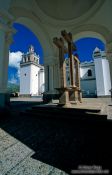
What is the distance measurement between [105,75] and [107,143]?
22294 mm

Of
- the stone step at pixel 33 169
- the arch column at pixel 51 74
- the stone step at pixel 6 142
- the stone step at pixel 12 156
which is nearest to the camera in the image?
the stone step at pixel 33 169

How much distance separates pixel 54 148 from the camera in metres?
1.86

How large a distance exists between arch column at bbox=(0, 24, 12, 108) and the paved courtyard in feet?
4.61

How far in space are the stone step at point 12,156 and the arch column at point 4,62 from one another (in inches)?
93.2

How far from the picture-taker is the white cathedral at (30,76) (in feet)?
113

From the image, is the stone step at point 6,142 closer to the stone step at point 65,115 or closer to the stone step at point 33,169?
the stone step at point 33,169

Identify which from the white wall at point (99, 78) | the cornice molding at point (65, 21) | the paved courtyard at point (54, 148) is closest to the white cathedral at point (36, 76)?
the white wall at point (99, 78)

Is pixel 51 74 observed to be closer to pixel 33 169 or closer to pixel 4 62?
pixel 4 62

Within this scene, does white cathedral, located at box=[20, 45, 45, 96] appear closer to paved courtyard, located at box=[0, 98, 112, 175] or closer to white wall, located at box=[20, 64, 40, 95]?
white wall, located at box=[20, 64, 40, 95]

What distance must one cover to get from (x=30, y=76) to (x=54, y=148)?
3364 cm

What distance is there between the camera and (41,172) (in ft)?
4.45

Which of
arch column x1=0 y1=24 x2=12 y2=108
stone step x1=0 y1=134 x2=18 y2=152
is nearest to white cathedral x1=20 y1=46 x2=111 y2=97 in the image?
arch column x1=0 y1=24 x2=12 y2=108

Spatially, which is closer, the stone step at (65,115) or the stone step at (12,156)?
the stone step at (12,156)

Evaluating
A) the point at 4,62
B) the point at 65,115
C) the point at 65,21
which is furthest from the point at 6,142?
the point at 65,21
